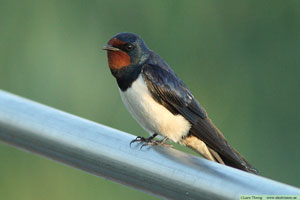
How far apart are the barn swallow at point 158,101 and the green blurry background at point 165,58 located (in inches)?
38.7

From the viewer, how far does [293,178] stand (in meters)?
2.64

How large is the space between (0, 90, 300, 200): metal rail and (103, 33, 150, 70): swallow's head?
2.42 feet

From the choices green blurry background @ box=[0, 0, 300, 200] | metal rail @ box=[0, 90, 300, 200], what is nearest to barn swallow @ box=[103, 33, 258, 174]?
metal rail @ box=[0, 90, 300, 200]

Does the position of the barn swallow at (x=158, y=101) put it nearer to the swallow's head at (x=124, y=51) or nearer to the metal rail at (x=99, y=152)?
the swallow's head at (x=124, y=51)

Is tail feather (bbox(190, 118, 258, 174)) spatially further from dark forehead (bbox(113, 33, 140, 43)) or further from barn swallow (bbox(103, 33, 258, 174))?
dark forehead (bbox(113, 33, 140, 43))

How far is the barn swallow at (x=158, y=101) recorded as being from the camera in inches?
62.1

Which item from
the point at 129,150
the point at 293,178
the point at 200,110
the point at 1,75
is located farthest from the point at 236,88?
the point at 129,150

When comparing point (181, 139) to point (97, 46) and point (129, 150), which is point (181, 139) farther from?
point (97, 46)

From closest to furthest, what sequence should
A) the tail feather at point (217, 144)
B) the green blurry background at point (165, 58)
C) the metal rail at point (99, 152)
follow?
the metal rail at point (99, 152) < the tail feather at point (217, 144) < the green blurry background at point (165, 58)

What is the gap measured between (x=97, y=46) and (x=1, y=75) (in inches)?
17.6

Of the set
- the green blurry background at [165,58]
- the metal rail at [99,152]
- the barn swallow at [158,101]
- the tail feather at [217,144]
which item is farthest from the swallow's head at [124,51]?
the green blurry background at [165,58]

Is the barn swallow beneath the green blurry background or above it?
above

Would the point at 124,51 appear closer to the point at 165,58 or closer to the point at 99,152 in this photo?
the point at 99,152

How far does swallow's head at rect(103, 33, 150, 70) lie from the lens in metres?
1.59
